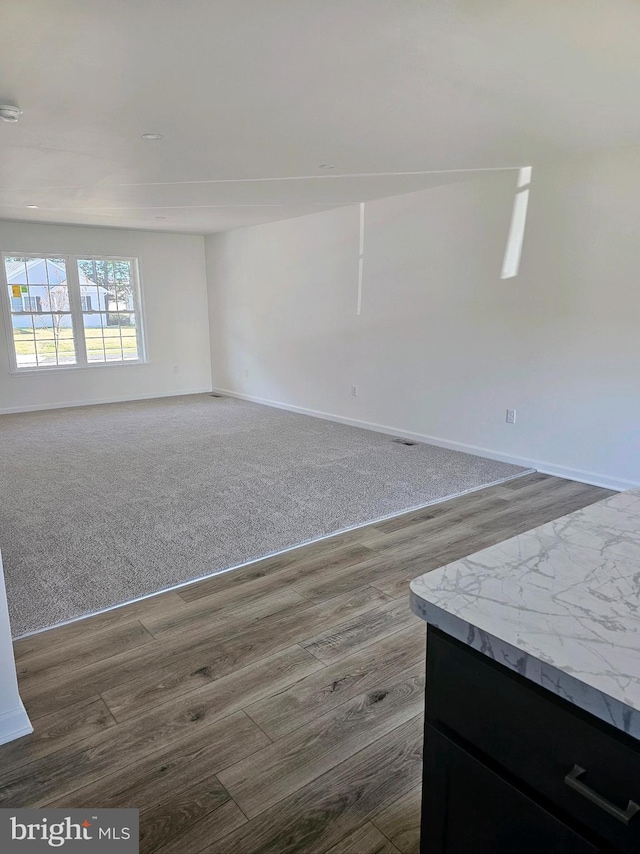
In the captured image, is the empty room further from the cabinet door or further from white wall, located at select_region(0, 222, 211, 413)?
white wall, located at select_region(0, 222, 211, 413)

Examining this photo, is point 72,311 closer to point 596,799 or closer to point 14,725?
point 14,725

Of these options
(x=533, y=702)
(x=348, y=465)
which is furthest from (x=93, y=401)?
(x=533, y=702)

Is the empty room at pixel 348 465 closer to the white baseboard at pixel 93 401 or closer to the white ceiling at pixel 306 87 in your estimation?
the white ceiling at pixel 306 87

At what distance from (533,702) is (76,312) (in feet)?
26.4

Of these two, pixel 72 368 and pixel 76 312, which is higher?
pixel 76 312

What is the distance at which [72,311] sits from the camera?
7625 mm

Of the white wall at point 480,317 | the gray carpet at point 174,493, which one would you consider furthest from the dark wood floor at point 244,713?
the white wall at point 480,317

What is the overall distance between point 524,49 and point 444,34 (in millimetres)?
382

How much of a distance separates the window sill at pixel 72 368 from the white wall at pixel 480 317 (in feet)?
7.59

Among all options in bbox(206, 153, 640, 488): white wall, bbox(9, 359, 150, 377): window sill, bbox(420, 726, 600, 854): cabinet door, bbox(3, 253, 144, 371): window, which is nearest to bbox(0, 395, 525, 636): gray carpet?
bbox(206, 153, 640, 488): white wall

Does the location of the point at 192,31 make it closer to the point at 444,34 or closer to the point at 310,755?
the point at 444,34

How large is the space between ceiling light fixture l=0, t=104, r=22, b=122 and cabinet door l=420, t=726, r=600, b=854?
3479mm

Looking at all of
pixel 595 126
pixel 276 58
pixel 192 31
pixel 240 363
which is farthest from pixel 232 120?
pixel 240 363

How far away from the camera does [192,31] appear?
6.95 ft
